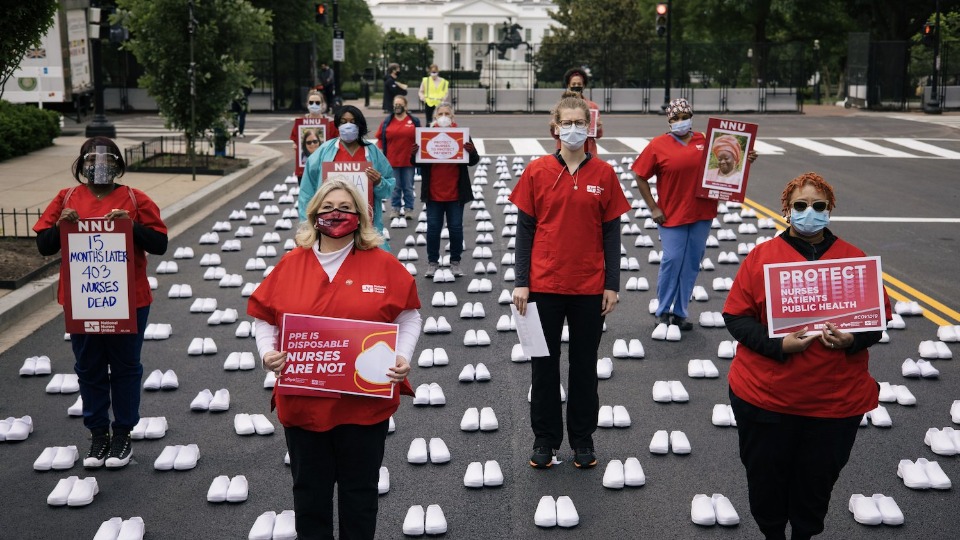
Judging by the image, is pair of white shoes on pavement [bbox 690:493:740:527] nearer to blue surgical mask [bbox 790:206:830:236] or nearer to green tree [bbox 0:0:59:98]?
blue surgical mask [bbox 790:206:830:236]

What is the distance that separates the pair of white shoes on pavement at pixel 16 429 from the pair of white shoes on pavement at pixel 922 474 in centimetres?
545

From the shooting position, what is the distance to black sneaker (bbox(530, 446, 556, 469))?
670cm

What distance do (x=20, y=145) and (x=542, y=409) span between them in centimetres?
1985

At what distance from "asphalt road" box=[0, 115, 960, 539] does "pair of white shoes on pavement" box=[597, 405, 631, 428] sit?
0.05 m

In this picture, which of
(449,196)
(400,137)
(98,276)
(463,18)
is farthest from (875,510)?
(463,18)

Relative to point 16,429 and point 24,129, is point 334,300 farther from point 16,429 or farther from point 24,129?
point 24,129

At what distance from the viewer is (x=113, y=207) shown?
6652 mm

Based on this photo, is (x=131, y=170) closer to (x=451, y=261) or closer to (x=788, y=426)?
(x=451, y=261)

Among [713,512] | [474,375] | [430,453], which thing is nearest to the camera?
[713,512]

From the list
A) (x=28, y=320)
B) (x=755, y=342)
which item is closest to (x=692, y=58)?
(x=28, y=320)

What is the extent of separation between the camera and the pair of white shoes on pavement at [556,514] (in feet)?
19.2

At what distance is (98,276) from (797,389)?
407 centimetres

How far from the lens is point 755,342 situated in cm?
494

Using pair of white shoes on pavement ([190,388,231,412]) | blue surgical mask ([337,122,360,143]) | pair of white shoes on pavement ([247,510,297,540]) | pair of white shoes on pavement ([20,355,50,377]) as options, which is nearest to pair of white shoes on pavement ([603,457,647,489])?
pair of white shoes on pavement ([247,510,297,540])
